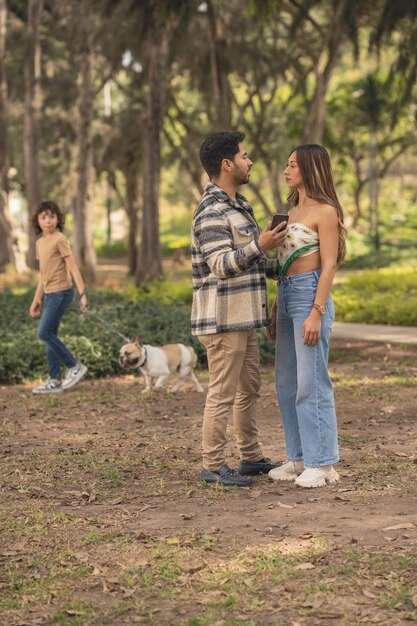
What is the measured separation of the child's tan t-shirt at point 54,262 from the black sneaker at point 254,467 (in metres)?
4.19

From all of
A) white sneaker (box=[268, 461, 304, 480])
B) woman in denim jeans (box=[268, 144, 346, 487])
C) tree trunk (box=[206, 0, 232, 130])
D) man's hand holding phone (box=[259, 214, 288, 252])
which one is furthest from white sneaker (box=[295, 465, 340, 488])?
tree trunk (box=[206, 0, 232, 130])

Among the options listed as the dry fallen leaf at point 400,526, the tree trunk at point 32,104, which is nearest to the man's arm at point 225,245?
the dry fallen leaf at point 400,526

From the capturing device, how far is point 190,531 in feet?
18.3

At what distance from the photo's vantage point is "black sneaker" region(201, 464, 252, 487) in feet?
21.4

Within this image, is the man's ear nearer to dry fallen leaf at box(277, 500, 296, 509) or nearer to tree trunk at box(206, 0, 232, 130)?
dry fallen leaf at box(277, 500, 296, 509)

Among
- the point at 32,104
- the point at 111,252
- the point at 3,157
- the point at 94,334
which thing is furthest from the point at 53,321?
the point at 111,252

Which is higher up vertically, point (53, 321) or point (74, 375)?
point (53, 321)

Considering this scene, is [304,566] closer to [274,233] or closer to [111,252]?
[274,233]

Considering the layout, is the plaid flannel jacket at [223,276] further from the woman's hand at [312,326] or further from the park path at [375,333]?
the park path at [375,333]

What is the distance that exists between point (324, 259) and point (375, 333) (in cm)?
844

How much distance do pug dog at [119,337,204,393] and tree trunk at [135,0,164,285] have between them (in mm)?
13912

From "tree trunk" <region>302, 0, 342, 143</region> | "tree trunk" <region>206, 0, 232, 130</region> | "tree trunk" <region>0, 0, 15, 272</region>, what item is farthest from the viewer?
"tree trunk" <region>0, 0, 15, 272</region>

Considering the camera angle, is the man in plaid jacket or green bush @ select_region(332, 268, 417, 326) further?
green bush @ select_region(332, 268, 417, 326)

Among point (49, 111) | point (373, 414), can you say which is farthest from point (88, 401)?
point (49, 111)
